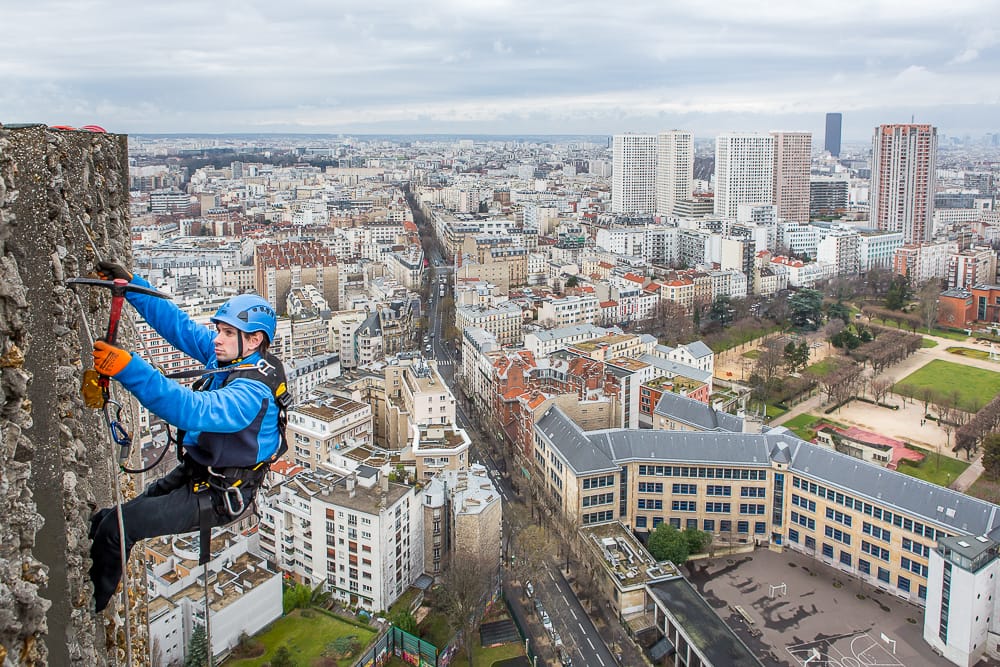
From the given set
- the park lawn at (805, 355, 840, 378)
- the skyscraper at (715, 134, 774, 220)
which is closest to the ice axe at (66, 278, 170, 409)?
the park lawn at (805, 355, 840, 378)

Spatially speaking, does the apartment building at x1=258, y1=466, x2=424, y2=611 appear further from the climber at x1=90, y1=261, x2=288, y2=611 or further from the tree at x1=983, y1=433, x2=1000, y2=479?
the tree at x1=983, y1=433, x2=1000, y2=479

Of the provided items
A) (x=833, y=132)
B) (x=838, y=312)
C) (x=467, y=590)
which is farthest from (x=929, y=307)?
(x=833, y=132)

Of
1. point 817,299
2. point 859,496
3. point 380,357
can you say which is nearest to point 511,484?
point 859,496

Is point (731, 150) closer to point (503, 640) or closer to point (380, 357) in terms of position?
point (380, 357)

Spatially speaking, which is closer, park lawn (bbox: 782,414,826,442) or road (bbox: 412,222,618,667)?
Result: road (bbox: 412,222,618,667)

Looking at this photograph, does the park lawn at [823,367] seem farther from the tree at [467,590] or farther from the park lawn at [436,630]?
the park lawn at [436,630]

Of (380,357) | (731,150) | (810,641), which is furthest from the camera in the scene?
(731,150)

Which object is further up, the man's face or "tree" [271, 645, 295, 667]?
the man's face
